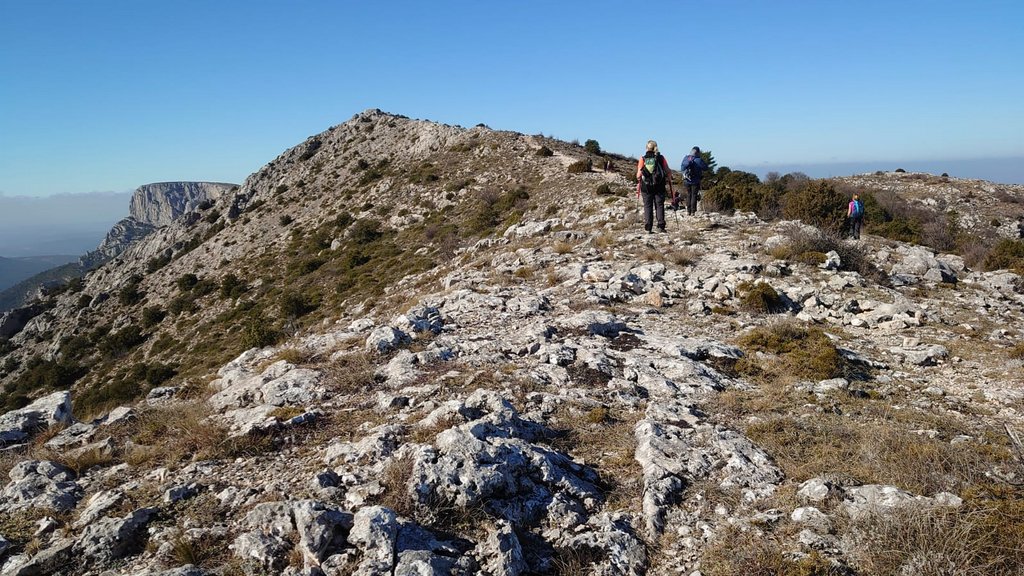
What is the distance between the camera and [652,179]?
48.6 feet

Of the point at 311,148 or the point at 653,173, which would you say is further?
the point at 311,148

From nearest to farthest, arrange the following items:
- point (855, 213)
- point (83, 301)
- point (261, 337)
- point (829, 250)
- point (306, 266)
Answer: point (829, 250), point (855, 213), point (261, 337), point (306, 266), point (83, 301)

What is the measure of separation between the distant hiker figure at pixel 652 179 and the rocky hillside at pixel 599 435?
73cm

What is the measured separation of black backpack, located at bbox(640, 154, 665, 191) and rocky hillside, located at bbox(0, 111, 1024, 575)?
5.56ft

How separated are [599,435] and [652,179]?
10.5 m

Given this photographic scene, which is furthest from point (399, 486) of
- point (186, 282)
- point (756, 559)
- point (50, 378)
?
point (186, 282)

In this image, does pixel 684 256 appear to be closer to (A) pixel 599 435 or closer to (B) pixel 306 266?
(A) pixel 599 435

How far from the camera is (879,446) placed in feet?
17.3

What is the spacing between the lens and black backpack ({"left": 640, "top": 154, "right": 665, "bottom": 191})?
14305 millimetres

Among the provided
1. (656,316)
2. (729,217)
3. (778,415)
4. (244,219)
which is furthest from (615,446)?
(244,219)

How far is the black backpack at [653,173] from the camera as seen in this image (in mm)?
14305

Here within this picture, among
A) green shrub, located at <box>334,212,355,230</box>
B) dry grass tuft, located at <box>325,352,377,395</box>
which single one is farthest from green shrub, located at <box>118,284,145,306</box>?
dry grass tuft, located at <box>325,352,377,395</box>

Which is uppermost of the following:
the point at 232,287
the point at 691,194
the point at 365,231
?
the point at 691,194

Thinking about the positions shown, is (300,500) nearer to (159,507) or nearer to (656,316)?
(159,507)
